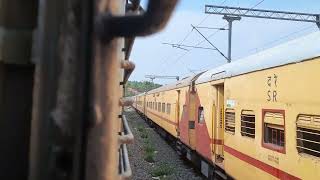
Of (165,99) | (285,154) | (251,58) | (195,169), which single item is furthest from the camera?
(165,99)

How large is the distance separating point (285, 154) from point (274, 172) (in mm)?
493

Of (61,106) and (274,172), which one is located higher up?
(61,106)

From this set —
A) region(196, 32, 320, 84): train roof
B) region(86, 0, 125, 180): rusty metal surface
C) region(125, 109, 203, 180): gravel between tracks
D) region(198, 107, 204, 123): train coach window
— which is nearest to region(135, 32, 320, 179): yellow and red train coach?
region(196, 32, 320, 84): train roof

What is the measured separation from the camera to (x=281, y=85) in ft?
18.1

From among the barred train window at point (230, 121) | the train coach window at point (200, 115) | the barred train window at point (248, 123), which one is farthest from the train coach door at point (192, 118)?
the barred train window at point (248, 123)

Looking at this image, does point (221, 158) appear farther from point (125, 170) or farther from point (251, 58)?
point (125, 170)

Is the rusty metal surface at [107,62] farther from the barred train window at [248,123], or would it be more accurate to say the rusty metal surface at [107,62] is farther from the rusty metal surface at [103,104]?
the barred train window at [248,123]

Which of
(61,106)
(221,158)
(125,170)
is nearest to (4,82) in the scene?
(61,106)

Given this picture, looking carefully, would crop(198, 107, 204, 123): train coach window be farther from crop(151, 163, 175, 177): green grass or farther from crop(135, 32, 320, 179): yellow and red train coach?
crop(151, 163, 175, 177): green grass

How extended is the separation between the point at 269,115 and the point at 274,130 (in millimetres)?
194

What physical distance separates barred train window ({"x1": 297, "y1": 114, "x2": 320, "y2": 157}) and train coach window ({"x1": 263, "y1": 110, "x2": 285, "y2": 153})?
53 centimetres

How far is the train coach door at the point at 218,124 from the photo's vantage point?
977 centimetres

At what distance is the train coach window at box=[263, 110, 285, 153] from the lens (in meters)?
5.61

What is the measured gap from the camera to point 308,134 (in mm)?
4785
